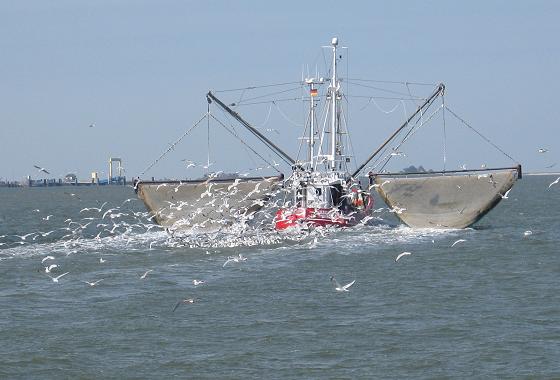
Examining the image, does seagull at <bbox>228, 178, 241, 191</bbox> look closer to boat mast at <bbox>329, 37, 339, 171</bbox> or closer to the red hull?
the red hull

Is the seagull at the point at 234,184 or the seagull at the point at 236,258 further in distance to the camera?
the seagull at the point at 234,184

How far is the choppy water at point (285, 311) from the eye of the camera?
21.9 meters

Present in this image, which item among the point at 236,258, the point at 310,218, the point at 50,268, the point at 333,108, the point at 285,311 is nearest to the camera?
the point at 285,311

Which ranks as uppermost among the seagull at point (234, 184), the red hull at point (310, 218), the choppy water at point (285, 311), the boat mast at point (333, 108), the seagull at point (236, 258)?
the boat mast at point (333, 108)

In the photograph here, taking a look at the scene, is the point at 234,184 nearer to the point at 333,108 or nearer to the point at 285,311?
A: the point at 333,108

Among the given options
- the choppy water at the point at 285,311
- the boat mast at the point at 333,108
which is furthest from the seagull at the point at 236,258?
the boat mast at the point at 333,108

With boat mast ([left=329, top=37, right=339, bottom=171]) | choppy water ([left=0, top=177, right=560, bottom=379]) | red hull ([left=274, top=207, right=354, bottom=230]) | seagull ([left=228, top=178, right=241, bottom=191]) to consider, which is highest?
boat mast ([left=329, top=37, right=339, bottom=171])

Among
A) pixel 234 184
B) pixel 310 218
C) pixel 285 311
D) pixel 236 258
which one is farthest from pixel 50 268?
pixel 310 218

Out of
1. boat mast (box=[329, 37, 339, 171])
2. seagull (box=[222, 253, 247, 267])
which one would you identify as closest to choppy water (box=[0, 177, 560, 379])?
seagull (box=[222, 253, 247, 267])

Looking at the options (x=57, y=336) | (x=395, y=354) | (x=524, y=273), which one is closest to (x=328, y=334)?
(x=395, y=354)

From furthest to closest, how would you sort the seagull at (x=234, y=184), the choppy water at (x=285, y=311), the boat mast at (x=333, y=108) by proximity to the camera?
the boat mast at (x=333, y=108)
the seagull at (x=234, y=184)
the choppy water at (x=285, y=311)

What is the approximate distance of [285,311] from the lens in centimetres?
2727

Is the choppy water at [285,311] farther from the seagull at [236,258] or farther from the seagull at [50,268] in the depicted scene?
the seagull at [236,258]

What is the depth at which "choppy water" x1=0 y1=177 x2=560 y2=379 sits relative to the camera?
21859mm
